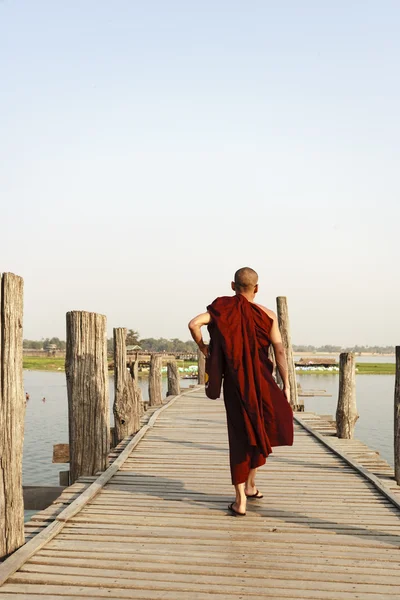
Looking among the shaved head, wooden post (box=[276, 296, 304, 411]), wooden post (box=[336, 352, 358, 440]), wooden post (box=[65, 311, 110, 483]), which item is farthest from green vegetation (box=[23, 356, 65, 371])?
the shaved head

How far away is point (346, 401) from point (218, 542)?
5.88m

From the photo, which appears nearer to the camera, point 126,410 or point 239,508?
point 239,508

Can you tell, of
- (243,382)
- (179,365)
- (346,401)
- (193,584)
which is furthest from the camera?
(179,365)

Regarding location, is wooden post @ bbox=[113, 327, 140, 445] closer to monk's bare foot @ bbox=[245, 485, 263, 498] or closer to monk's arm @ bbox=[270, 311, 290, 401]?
monk's bare foot @ bbox=[245, 485, 263, 498]

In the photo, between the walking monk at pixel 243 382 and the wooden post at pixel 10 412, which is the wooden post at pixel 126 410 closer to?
the walking monk at pixel 243 382

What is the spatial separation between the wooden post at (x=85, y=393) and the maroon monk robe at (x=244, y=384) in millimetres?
1654

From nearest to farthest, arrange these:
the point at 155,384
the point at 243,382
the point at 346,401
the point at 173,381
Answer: the point at 243,382 → the point at 346,401 → the point at 155,384 → the point at 173,381

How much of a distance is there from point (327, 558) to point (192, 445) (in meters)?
3.84

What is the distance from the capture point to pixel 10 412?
3.55 m

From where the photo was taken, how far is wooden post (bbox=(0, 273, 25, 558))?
11.5ft

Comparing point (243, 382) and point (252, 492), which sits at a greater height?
point (243, 382)

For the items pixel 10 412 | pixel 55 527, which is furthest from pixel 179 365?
pixel 10 412

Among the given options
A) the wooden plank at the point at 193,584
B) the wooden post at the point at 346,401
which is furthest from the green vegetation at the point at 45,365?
the wooden plank at the point at 193,584

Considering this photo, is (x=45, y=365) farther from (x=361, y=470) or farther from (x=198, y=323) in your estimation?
(x=198, y=323)
